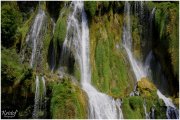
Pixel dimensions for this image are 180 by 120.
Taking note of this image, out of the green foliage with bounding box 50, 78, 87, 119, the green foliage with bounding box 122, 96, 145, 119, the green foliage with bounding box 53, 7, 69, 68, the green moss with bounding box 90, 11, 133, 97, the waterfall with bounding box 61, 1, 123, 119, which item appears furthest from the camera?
the green foliage with bounding box 53, 7, 69, 68

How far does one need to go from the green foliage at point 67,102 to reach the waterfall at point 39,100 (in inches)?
23.6

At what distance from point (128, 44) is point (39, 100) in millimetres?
7258

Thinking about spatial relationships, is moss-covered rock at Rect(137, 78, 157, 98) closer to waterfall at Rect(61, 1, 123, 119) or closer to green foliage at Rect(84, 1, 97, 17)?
waterfall at Rect(61, 1, 123, 119)

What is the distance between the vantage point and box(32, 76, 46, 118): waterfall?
68.8 feet

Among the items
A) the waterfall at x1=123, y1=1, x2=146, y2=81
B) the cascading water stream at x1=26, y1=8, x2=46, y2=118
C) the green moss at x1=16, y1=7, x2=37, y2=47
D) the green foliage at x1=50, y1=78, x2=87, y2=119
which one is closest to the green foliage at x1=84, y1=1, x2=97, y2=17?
the waterfall at x1=123, y1=1, x2=146, y2=81

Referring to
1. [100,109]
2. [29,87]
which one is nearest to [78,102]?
[100,109]

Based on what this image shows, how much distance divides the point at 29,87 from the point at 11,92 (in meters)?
1.05

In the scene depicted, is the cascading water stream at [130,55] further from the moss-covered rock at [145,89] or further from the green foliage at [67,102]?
the green foliage at [67,102]

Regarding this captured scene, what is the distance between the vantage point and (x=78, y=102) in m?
20.5

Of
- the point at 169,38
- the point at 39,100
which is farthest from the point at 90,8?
the point at 39,100

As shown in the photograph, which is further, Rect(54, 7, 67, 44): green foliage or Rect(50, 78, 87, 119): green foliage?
Rect(54, 7, 67, 44): green foliage

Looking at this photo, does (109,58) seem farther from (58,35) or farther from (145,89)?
(145,89)

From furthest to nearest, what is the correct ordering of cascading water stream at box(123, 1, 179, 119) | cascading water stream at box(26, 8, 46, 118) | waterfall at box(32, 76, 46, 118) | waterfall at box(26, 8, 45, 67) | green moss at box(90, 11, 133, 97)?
cascading water stream at box(123, 1, 179, 119) → waterfall at box(26, 8, 45, 67) → green moss at box(90, 11, 133, 97) → cascading water stream at box(26, 8, 46, 118) → waterfall at box(32, 76, 46, 118)

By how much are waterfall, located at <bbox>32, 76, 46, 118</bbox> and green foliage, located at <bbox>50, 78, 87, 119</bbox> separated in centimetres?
60
